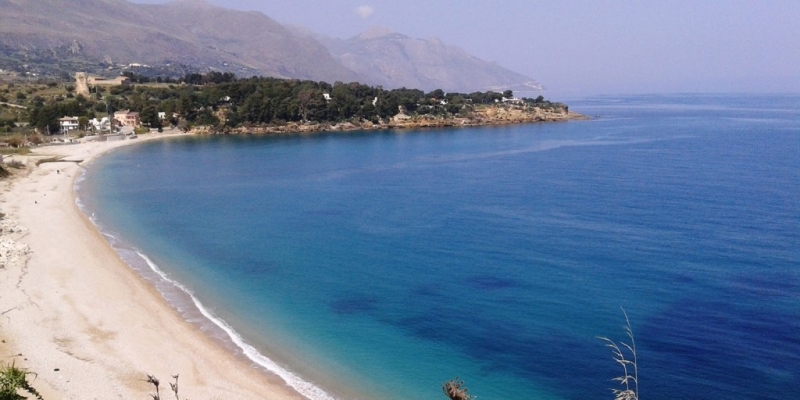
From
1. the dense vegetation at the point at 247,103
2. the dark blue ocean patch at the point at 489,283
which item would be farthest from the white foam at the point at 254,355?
the dense vegetation at the point at 247,103

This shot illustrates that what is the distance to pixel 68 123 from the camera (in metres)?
84.9

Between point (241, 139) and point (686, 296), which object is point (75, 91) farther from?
point (686, 296)

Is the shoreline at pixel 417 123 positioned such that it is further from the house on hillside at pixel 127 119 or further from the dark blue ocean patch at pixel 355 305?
the dark blue ocean patch at pixel 355 305

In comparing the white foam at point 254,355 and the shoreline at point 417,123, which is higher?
the shoreline at point 417,123

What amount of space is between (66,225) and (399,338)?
23.1 metres

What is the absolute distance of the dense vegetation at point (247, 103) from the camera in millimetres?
96938

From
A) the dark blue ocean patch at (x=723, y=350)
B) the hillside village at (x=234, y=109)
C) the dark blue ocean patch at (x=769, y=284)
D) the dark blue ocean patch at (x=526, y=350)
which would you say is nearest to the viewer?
the dark blue ocean patch at (x=723, y=350)

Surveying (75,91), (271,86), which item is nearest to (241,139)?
(271,86)

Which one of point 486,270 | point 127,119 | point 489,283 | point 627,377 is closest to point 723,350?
point 489,283

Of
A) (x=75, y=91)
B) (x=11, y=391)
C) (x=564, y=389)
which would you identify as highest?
(x=75, y=91)

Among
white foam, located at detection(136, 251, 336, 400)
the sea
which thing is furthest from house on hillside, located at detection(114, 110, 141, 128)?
white foam, located at detection(136, 251, 336, 400)

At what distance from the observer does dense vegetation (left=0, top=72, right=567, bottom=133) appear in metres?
96.9

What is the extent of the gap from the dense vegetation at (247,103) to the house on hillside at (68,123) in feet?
4.24

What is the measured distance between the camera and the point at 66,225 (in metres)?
A: 33.1
